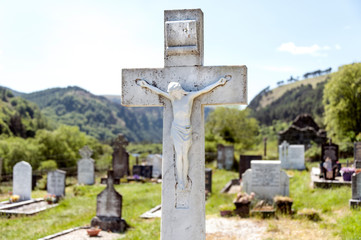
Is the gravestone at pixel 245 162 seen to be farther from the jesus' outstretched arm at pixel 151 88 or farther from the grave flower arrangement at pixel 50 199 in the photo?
the jesus' outstretched arm at pixel 151 88

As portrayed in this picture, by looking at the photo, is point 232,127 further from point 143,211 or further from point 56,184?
point 143,211

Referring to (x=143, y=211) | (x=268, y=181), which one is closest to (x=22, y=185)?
(x=143, y=211)

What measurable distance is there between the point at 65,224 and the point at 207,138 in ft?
74.8

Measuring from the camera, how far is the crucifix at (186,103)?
434cm

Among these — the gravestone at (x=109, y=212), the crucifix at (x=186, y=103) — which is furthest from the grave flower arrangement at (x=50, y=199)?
the crucifix at (x=186, y=103)

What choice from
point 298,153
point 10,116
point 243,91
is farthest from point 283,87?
point 243,91

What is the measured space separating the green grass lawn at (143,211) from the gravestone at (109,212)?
17.9 inches

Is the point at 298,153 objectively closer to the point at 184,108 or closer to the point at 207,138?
the point at 207,138

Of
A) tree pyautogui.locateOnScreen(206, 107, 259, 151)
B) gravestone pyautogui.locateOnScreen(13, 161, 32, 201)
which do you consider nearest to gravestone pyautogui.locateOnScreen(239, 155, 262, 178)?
gravestone pyautogui.locateOnScreen(13, 161, 32, 201)

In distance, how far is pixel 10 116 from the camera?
47.9 metres

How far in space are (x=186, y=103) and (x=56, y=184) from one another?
1218 centimetres

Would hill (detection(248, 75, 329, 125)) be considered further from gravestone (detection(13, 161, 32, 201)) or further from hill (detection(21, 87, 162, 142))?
gravestone (detection(13, 161, 32, 201))

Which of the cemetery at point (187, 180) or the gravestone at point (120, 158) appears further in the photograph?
the gravestone at point (120, 158)

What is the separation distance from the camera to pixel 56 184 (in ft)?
49.5
